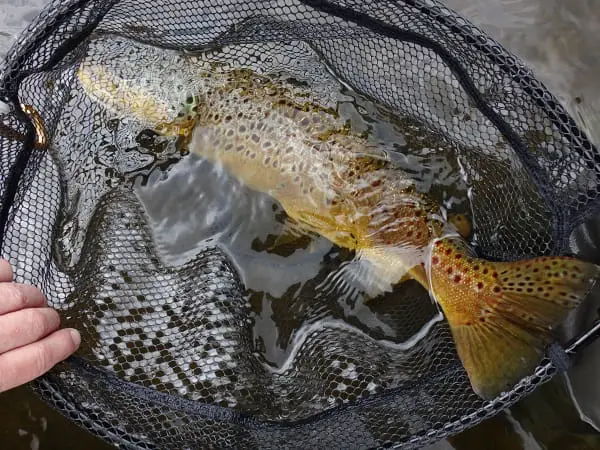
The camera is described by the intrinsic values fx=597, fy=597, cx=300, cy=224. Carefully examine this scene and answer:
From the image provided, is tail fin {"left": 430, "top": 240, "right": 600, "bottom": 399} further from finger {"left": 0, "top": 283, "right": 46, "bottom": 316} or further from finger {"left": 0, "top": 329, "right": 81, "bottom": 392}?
finger {"left": 0, "top": 283, "right": 46, "bottom": 316}

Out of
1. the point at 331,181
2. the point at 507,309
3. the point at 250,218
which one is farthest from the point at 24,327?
the point at 507,309

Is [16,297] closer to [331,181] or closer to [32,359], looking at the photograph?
[32,359]

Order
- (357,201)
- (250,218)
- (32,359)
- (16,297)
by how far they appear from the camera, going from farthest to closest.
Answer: (250,218), (357,201), (16,297), (32,359)

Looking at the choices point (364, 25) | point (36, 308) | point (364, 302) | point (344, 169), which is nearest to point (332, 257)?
point (364, 302)

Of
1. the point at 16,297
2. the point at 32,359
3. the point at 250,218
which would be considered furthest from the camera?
the point at 250,218

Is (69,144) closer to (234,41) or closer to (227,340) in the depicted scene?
(234,41)

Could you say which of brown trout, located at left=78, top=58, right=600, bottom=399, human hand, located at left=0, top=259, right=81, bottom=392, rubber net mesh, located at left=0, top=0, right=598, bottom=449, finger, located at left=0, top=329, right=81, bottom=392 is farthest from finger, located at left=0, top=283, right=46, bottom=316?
brown trout, located at left=78, top=58, right=600, bottom=399
